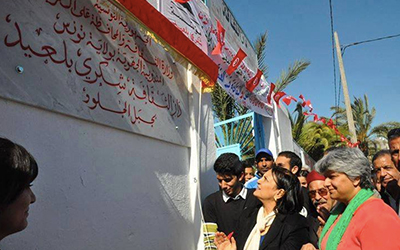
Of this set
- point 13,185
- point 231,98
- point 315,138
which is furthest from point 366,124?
point 13,185

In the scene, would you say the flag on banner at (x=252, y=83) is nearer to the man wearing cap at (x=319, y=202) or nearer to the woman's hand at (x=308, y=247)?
the man wearing cap at (x=319, y=202)

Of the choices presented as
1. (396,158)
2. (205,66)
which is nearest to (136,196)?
(205,66)

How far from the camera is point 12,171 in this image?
1.04 metres

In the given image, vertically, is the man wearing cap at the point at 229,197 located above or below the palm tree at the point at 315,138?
below

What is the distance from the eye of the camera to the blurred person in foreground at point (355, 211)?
141 cm

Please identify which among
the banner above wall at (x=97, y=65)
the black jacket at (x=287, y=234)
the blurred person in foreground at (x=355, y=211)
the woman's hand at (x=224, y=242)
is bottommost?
the woman's hand at (x=224, y=242)

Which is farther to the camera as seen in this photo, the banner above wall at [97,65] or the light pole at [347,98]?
the light pole at [347,98]

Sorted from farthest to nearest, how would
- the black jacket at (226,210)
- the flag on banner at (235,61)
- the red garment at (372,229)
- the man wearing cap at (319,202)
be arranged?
the flag on banner at (235,61) < the black jacket at (226,210) < the man wearing cap at (319,202) < the red garment at (372,229)

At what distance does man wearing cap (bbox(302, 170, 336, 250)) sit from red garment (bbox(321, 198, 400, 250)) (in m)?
0.81

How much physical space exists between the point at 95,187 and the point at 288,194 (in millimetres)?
1277

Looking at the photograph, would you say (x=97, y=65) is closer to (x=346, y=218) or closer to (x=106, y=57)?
(x=106, y=57)

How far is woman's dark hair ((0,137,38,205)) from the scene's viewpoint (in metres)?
1.02

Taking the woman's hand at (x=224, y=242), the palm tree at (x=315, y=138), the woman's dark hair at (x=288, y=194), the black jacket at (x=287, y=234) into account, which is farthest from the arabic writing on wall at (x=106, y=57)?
the palm tree at (x=315, y=138)

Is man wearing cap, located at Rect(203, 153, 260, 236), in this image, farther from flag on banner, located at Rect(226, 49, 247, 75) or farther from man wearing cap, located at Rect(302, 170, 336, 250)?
flag on banner, located at Rect(226, 49, 247, 75)
